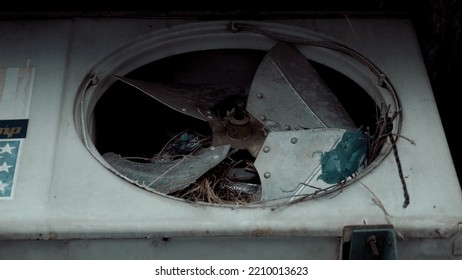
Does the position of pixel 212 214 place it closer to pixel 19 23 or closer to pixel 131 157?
pixel 131 157

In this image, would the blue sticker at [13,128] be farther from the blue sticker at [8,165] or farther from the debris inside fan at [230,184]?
the debris inside fan at [230,184]

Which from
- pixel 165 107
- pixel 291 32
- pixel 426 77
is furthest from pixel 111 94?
pixel 426 77

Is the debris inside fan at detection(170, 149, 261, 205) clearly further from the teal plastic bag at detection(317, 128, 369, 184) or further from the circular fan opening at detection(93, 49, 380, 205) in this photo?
the teal plastic bag at detection(317, 128, 369, 184)

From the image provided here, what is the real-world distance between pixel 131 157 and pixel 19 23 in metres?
0.66

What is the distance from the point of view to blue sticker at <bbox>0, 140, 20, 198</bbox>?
8.93ft

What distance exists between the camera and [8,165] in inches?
110

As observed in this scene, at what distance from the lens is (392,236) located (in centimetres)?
256

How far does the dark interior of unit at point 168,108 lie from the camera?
3301 mm

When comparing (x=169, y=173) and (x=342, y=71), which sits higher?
(x=342, y=71)

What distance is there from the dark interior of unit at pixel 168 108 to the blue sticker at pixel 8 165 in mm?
465

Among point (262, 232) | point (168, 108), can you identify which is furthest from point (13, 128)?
point (262, 232)

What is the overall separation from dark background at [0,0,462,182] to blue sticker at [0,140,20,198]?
24.9 inches

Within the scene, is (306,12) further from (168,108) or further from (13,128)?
(13,128)

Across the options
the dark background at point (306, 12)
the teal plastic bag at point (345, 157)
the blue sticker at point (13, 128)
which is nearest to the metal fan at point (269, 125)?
the teal plastic bag at point (345, 157)
